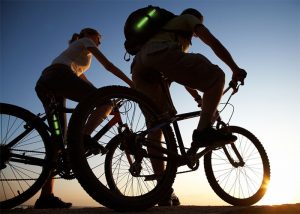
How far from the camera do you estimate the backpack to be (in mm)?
3533

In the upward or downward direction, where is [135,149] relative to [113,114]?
downward

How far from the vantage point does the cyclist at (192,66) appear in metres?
3.25

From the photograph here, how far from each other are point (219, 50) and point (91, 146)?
1.71m

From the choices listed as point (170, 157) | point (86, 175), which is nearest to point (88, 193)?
point (86, 175)

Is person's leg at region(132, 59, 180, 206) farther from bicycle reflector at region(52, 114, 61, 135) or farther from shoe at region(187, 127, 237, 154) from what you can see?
bicycle reflector at region(52, 114, 61, 135)

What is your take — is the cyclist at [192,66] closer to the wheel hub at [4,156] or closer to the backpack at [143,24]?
the backpack at [143,24]

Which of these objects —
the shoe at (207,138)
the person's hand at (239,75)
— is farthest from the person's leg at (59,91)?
the person's hand at (239,75)

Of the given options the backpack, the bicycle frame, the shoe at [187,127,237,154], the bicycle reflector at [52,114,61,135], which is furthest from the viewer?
the bicycle reflector at [52,114,61,135]

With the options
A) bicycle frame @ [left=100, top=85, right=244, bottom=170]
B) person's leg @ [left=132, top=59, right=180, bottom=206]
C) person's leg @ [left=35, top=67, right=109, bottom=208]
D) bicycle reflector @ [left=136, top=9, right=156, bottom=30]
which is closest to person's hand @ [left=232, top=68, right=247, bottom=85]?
bicycle frame @ [left=100, top=85, right=244, bottom=170]

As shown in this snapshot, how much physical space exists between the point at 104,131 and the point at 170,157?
106 cm

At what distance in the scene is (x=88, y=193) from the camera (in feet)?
8.07

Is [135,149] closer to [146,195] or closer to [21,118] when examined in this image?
[146,195]

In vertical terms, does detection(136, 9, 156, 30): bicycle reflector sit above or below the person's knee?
above

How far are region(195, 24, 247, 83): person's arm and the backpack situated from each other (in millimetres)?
423
